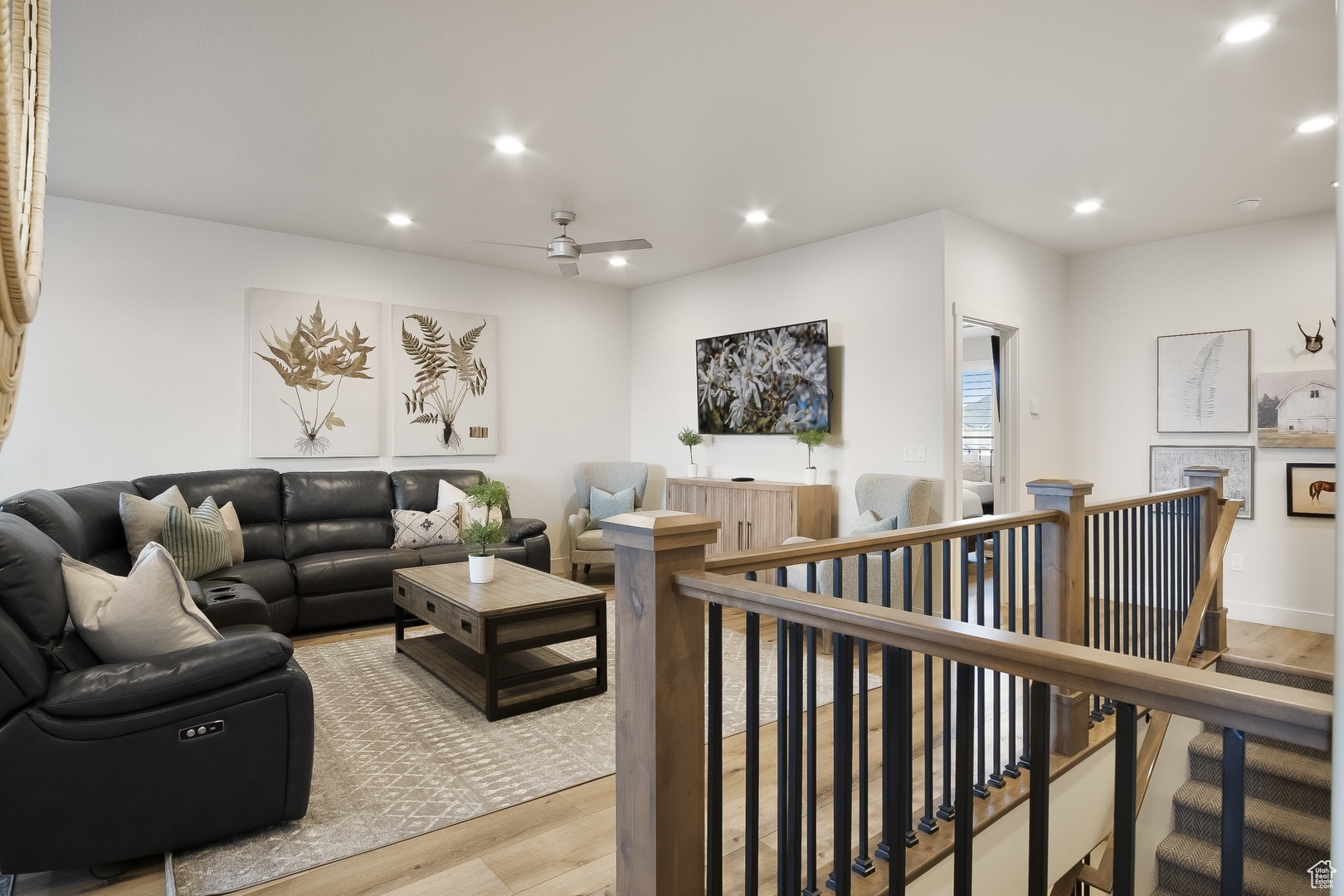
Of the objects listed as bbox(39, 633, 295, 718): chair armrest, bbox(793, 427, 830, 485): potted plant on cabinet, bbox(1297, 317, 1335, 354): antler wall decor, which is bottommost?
bbox(39, 633, 295, 718): chair armrest

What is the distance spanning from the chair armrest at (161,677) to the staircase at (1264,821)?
391 centimetres

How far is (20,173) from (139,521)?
3931mm

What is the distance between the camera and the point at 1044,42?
103 inches

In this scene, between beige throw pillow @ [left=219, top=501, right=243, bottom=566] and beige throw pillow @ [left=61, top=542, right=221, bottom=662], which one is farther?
beige throw pillow @ [left=219, top=501, right=243, bottom=566]

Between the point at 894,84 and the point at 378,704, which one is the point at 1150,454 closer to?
the point at 894,84

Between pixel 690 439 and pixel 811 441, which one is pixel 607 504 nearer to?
pixel 690 439

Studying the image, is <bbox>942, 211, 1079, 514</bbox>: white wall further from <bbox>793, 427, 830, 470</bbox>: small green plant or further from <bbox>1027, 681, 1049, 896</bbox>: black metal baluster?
<bbox>1027, 681, 1049, 896</bbox>: black metal baluster

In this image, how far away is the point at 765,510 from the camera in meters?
5.07

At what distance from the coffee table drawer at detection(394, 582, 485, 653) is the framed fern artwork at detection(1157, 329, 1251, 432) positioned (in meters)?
4.91

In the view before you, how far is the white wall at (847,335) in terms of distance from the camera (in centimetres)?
454

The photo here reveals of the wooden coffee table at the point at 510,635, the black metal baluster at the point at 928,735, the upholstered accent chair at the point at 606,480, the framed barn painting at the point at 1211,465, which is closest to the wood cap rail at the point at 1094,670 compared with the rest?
the black metal baluster at the point at 928,735

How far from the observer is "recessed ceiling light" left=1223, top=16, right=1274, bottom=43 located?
2.47 metres

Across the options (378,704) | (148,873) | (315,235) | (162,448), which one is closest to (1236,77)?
(378,704)

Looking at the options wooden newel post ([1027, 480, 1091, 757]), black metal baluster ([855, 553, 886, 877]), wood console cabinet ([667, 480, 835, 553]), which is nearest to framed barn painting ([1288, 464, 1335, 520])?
wood console cabinet ([667, 480, 835, 553])
